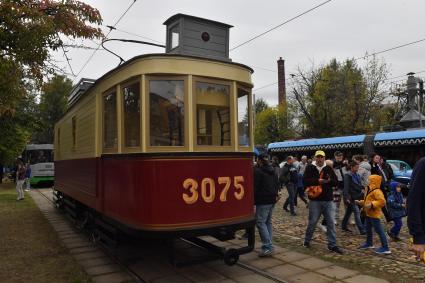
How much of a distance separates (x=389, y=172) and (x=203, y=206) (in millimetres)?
8909

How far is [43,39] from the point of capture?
22.2 ft

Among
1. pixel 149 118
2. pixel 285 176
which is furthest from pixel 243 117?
pixel 285 176

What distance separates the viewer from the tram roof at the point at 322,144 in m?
22.6

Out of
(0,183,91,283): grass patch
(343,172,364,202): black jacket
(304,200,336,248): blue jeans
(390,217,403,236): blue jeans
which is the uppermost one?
(343,172,364,202): black jacket

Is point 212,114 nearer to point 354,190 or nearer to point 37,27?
point 37,27

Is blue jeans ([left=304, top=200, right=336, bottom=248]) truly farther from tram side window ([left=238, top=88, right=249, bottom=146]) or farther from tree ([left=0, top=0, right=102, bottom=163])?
tree ([left=0, top=0, right=102, bottom=163])

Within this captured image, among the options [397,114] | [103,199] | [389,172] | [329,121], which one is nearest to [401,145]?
[389,172]

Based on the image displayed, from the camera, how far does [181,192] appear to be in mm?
5625

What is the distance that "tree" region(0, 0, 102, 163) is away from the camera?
6.69m

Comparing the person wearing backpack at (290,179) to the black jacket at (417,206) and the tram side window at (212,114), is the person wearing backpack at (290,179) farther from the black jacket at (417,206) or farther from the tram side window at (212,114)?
Answer: the black jacket at (417,206)

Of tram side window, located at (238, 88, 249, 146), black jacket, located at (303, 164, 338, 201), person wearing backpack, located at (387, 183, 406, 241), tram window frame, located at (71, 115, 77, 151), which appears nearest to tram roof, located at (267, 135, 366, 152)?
person wearing backpack, located at (387, 183, 406, 241)

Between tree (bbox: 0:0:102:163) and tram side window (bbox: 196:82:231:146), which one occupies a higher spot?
tree (bbox: 0:0:102:163)

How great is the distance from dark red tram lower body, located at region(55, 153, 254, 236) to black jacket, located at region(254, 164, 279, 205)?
3.06 feet

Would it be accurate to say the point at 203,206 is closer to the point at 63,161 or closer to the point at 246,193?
the point at 246,193
